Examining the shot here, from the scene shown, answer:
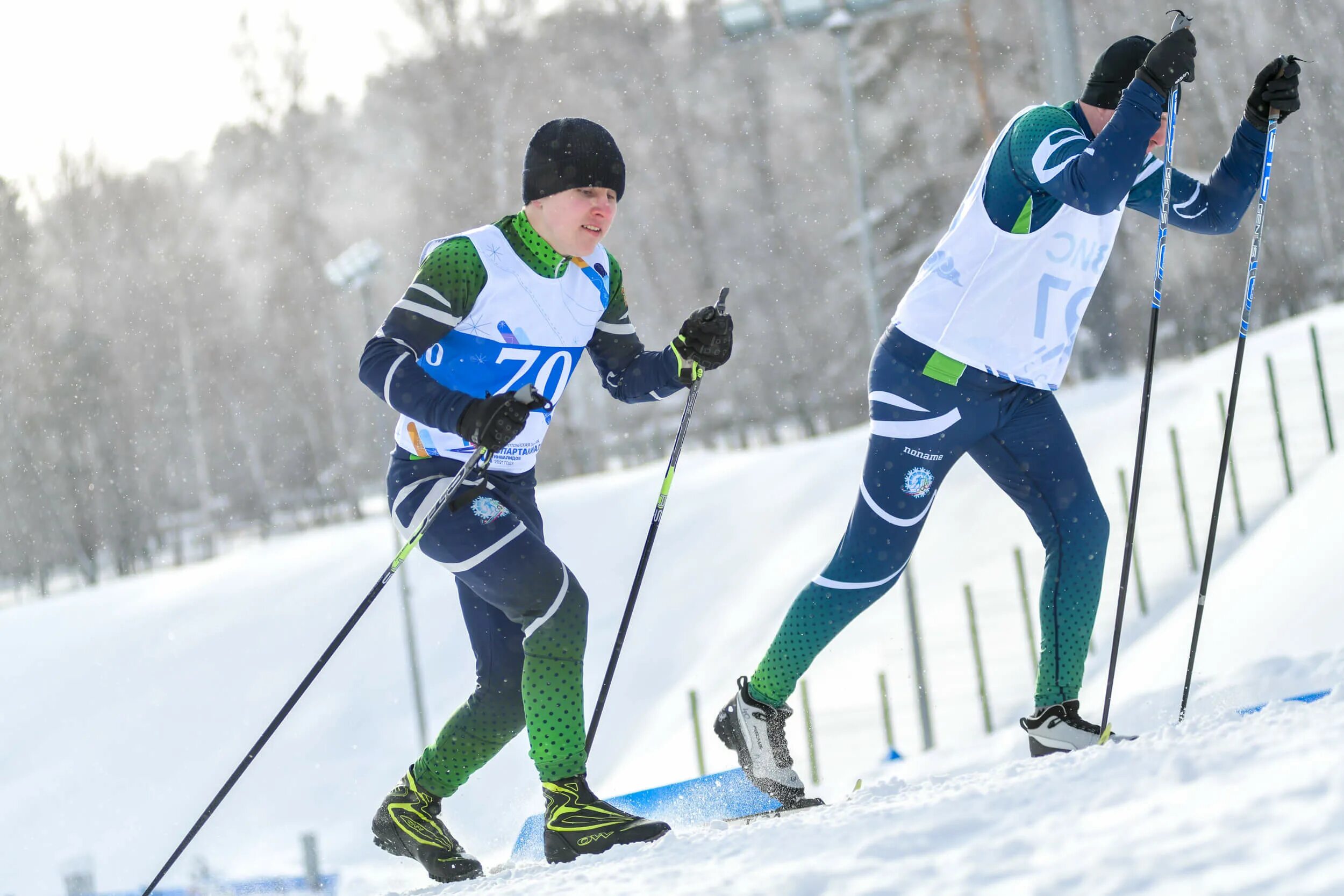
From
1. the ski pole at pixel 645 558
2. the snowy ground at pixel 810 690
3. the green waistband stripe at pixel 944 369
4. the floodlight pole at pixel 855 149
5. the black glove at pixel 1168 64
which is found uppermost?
the floodlight pole at pixel 855 149

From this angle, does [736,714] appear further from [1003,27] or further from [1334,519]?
[1003,27]

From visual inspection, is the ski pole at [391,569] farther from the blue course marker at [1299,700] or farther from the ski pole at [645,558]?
the blue course marker at [1299,700]

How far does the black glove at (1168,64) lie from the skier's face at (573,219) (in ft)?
4.16

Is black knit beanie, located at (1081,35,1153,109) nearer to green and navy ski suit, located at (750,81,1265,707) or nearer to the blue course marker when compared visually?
green and navy ski suit, located at (750,81,1265,707)

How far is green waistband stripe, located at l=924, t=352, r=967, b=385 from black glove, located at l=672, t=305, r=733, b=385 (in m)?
0.51

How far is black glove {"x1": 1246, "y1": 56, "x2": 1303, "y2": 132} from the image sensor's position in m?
3.03

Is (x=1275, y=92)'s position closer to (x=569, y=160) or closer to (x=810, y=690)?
(x=569, y=160)

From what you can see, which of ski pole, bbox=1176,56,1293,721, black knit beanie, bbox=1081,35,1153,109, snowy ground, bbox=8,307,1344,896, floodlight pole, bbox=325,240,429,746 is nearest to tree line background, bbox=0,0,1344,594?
snowy ground, bbox=8,307,1344,896

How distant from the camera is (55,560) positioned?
1222 inches

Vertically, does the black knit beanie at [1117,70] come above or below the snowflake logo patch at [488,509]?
above

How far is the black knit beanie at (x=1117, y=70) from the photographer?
3.03m

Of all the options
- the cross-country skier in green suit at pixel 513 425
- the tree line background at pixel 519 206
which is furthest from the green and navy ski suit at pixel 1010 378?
the tree line background at pixel 519 206

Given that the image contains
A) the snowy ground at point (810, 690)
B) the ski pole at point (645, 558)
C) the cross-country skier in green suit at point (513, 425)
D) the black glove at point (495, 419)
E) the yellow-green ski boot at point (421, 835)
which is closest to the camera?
the snowy ground at point (810, 690)

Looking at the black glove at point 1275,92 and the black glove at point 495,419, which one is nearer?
the black glove at point 495,419
